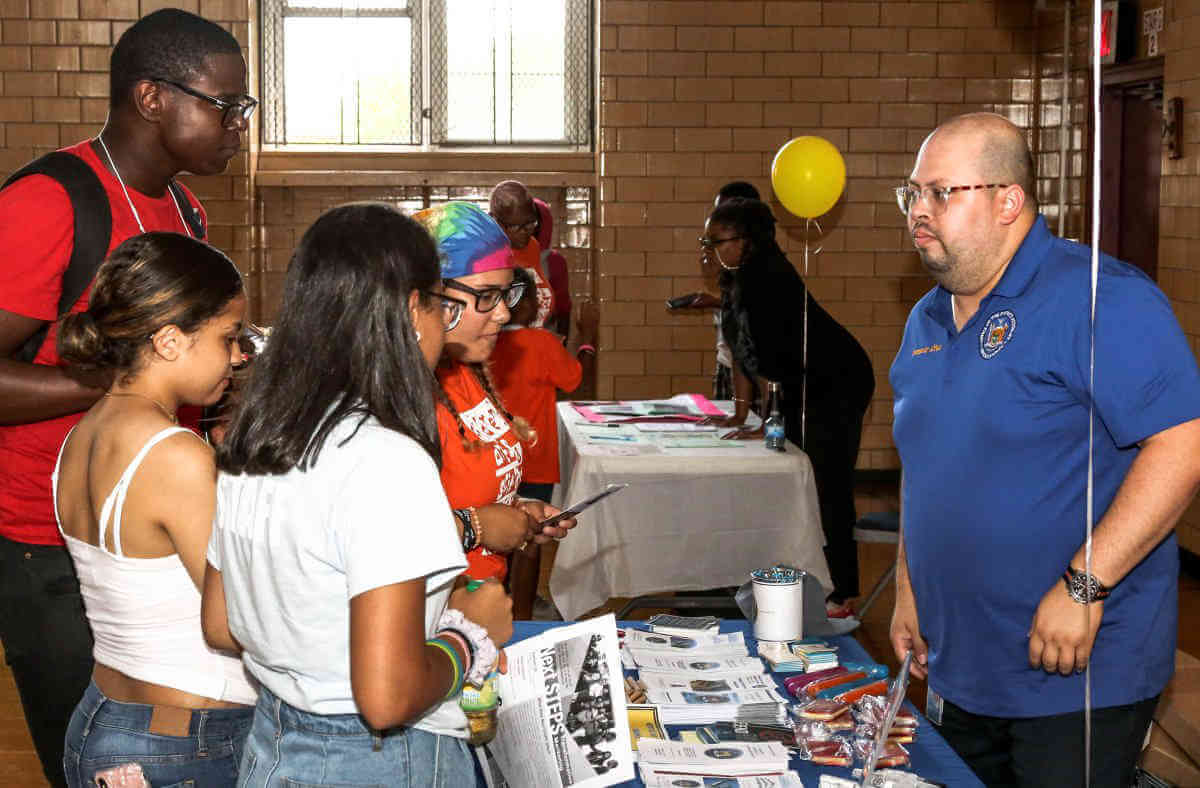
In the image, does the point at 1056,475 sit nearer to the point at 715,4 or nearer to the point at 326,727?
the point at 326,727

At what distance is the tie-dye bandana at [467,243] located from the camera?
2.32m

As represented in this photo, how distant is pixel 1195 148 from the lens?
Result: 19.3 ft

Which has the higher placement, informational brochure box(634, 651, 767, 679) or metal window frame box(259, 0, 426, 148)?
metal window frame box(259, 0, 426, 148)

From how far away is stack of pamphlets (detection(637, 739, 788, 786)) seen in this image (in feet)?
6.37

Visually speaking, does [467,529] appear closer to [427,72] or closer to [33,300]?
→ [33,300]

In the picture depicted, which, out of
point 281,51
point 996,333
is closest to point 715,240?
point 996,333

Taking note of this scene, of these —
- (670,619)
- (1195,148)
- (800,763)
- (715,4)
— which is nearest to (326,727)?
(800,763)

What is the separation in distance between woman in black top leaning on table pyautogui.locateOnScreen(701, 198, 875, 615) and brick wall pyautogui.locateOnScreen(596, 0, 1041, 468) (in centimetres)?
294

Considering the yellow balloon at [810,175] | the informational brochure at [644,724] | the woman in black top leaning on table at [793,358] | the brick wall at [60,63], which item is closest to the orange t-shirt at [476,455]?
the informational brochure at [644,724]

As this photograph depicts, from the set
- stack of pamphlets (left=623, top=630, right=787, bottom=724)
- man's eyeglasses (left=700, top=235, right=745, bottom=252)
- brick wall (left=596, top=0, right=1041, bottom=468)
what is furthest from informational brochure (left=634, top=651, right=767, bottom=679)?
brick wall (left=596, top=0, right=1041, bottom=468)

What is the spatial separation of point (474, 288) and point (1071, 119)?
21.1 feet

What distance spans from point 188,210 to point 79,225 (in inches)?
13.2

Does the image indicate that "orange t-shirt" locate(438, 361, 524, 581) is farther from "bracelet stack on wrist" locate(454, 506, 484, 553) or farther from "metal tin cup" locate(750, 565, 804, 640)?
"metal tin cup" locate(750, 565, 804, 640)

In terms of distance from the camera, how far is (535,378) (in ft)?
15.4
